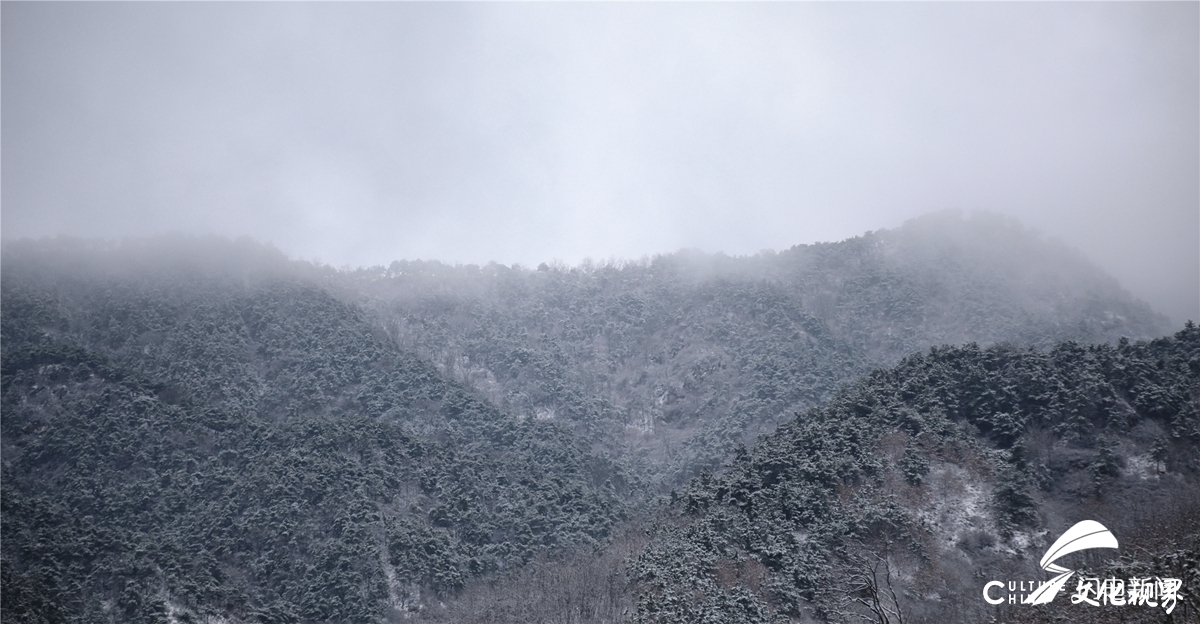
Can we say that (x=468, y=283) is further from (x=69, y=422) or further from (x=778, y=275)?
(x=69, y=422)

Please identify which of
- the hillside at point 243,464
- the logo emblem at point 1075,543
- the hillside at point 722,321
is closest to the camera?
the logo emblem at point 1075,543

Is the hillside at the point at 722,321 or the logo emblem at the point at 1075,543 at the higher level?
the hillside at the point at 722,321

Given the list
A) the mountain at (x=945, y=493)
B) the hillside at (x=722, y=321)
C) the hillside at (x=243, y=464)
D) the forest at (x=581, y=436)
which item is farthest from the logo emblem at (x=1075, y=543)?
the hillside at (x=722, y=321)

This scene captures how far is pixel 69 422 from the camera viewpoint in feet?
180

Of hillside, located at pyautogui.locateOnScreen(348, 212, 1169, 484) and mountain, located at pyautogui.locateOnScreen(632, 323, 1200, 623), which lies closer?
mountain, located at pyautogui.locateOnScreen(632, 323, 1200, 623)

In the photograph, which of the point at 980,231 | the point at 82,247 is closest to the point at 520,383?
the point at 82,247

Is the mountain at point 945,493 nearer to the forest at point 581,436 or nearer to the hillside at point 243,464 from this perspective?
the forest at point 581,436

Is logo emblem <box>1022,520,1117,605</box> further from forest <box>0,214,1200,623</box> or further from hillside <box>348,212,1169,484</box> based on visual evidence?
hillside <box>348,212,1169,484</box>

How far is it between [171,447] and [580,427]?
109 ft

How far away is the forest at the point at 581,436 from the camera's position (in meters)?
39.4

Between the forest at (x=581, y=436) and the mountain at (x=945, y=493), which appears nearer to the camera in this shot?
the mountain at (x=945, y=493)

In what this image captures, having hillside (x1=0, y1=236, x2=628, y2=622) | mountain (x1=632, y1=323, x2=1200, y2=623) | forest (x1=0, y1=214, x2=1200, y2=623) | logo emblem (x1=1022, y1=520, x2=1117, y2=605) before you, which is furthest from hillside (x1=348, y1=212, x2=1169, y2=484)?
logo emblem (x1=1022, y1=520, x2=1117, y2=605)

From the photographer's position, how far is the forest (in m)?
39.4

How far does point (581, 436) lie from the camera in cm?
7125
